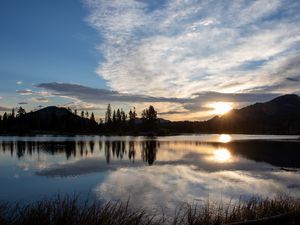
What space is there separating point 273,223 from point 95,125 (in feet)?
552

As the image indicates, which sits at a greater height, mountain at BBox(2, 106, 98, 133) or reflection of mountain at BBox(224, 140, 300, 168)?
mountain at BBox(2, 106, 98, 133)

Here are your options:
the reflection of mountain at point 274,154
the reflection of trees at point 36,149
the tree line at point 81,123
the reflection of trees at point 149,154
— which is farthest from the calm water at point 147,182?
the tree line at point 81,123

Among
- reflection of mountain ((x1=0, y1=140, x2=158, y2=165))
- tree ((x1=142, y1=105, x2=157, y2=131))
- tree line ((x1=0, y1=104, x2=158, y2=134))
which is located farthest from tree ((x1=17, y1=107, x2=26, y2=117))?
reflection of mountain ((x1=0, y1=140, x2=158, y2=165))

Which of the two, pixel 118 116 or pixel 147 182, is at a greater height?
pixel 118 116

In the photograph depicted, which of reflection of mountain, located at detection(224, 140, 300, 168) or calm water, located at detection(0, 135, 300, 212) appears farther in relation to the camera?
reflection of mountain, located at detection(224, 140, 300, 168)

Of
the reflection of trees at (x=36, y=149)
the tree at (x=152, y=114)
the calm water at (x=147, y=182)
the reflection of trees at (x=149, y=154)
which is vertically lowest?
the calm water at (x=147, y=182)

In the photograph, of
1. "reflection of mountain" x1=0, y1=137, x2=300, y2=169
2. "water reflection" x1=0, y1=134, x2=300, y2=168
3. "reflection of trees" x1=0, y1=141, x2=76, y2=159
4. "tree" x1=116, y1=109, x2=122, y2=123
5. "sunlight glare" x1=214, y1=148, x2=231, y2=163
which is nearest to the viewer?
"reflection of mountain" x1=0, y1=137, x2=300, y2=169

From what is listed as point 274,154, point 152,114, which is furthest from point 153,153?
point 152,114

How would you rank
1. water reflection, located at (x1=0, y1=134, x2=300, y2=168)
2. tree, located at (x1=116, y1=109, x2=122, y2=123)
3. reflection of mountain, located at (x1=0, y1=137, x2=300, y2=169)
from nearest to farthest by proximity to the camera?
reflection of mountain, located at (x1=0, y1=137, x2=300, y2=169) < water reflection, located at (x1=0, y1=134, x2=300, y2=168) < tree, located at (x1=116, y1=109, x2=122, y2=123)

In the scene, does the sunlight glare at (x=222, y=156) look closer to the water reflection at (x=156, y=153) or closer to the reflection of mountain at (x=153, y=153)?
the water reflection at (x=156, y=153)

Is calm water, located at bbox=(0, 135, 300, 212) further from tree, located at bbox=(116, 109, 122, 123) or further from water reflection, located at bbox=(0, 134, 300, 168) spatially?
tree, located at bbox=(116, 109, 122, 123)

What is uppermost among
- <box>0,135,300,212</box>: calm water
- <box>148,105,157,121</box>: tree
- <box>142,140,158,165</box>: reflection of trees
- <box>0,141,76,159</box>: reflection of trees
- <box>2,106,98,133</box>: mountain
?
<box>148,105,157,121</box>: tree

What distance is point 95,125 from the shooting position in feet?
575

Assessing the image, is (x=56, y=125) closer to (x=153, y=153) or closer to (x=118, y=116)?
(x=118, y=116)
